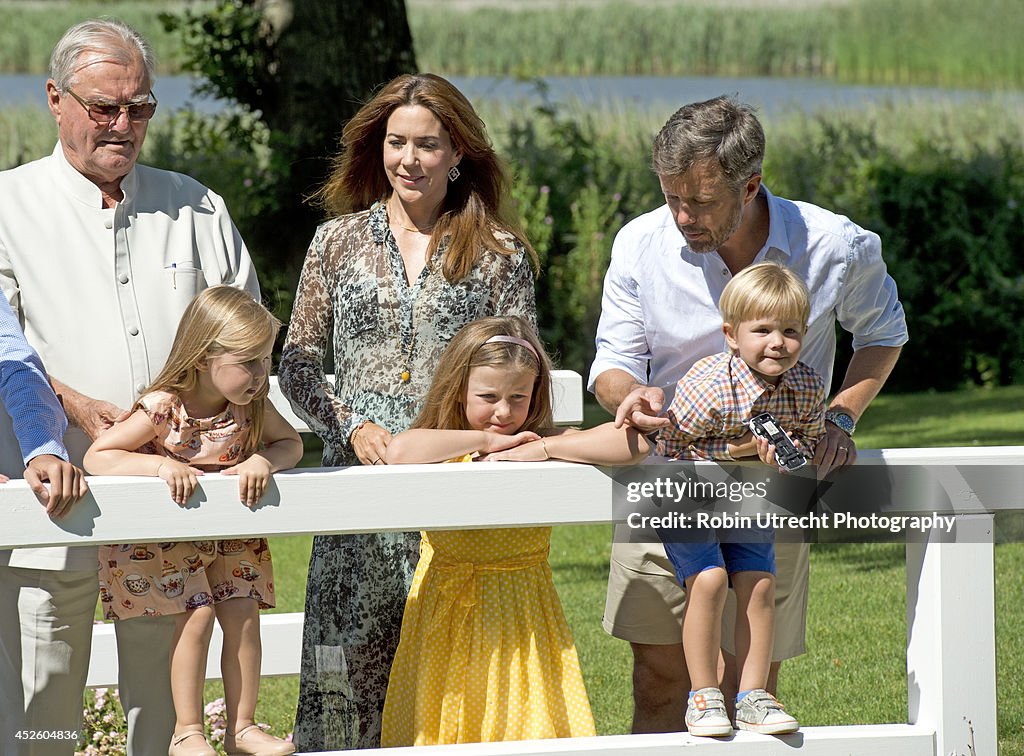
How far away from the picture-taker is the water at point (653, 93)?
13.6 meters

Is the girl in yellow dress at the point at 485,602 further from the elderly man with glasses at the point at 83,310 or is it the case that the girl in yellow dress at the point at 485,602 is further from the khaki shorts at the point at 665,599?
the elderly man with glasses at the point at 83,310

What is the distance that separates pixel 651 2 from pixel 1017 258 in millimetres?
8136

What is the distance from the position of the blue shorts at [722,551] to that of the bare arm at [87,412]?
130cm

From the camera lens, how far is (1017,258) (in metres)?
12.4

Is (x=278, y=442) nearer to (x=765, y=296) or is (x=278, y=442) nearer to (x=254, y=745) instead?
(x=254, y=745)

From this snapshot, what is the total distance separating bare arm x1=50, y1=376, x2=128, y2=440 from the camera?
10.8ft

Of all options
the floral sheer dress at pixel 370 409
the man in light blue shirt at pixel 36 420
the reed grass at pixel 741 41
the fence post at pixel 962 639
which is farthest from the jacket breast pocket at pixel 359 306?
the reed grass at pixel 741 41

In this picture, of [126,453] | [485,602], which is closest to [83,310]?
[126,453]

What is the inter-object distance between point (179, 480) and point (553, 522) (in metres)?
0.75

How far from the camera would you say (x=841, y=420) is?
3256 millimetres

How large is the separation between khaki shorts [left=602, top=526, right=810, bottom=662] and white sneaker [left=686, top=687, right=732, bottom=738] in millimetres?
622

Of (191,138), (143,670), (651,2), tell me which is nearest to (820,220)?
(143,670)

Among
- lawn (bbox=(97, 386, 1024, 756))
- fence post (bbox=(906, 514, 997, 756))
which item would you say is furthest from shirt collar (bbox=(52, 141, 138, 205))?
lawn (bbox=(97, 386, 1024, 756))

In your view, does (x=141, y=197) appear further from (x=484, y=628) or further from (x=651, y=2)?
(x=651, y=2)
